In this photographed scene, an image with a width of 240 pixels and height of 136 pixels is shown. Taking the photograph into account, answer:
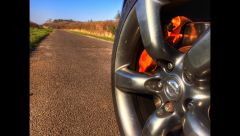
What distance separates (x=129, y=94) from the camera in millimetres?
1866

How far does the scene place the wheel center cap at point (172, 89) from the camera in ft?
4.69

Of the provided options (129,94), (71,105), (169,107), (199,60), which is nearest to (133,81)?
(129,94)

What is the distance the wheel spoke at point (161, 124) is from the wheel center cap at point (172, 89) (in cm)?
10

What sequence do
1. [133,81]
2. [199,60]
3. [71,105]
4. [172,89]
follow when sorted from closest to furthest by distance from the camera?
[199,60] → [172,89] → [133,81] → [71,105]

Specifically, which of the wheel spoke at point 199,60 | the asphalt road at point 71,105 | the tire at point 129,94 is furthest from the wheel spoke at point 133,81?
the asphalt road at point 71,105

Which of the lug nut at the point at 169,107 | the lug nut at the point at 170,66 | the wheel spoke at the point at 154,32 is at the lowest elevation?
the lug nut at the point at 169,107

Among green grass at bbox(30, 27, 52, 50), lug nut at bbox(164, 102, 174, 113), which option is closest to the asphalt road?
lug nut at bbox(164, 102, 174, 113)

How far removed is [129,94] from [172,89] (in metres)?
0.44

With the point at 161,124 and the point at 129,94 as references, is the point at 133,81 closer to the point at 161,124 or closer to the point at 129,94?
the point at 129,94

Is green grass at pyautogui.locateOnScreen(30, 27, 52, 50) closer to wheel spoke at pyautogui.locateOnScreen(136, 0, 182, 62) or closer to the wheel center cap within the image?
wheel spoke at pyautogui.locateOnScreen(136, 0, 182, 62)

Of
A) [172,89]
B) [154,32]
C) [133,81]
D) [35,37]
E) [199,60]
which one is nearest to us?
[199,60]

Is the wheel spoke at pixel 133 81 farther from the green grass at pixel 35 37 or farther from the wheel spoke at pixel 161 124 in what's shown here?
the green grass at pixel 35 37
